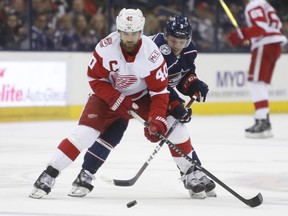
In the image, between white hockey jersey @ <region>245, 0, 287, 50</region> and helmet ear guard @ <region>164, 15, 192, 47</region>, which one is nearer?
helmet ear guard @ <region>164, 15, 192, 47</region>

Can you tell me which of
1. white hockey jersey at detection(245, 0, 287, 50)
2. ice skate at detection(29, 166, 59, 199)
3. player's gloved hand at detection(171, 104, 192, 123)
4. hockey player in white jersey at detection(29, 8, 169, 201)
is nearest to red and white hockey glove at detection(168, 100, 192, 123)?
player's gloved hand at detection(171, 104, 192, 123)

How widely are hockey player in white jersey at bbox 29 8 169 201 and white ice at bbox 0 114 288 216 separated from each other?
24 centimetres

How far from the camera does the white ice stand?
430cm

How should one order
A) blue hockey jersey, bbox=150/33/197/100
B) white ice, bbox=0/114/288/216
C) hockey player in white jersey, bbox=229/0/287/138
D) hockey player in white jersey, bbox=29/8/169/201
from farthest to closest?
hockey player in white jersey, bbox=229/0/287/138, blue hockey jersey, bbox=150/33/197/100, hockey player in white jersey, bbox=29/8/169/201, white ice, bbox=0/114/288/216

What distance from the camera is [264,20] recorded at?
27.8 ft

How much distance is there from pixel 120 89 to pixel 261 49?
4.13m

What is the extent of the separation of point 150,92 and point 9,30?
5226mm

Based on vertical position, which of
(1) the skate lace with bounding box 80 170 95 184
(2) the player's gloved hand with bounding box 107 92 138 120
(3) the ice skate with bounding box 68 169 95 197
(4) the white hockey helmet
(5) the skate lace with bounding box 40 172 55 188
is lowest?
(3) the ice skate with bounding box 68 169 95 197

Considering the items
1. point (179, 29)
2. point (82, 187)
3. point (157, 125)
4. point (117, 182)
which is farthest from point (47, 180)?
point (179, 29)

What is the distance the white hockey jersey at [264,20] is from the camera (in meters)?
8.42

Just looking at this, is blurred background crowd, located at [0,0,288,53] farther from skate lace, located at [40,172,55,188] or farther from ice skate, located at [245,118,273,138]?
skate lace, located at [40,172,55,188]

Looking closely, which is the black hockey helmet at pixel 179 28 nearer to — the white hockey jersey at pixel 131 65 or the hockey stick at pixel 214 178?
the white hockey jersey at pixel 131 65

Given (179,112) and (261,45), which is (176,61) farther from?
(261,45)

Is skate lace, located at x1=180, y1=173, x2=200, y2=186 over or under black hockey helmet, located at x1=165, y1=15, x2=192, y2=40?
under
